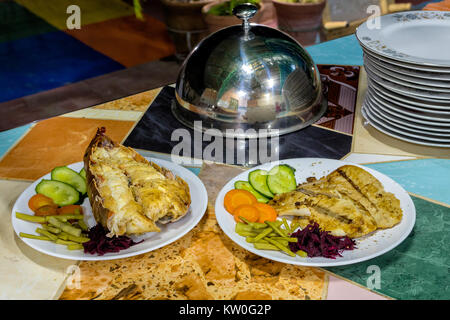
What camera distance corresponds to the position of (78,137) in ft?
5.80

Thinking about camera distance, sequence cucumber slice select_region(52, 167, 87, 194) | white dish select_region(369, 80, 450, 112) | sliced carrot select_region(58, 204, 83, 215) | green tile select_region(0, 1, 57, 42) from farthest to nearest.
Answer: green tile select_region(0, 1, 57, 42), white dish select_region(369, 80, 450, 112), cucumber slice select_region(52, 167, 87, 194), sliced carrot select_region(58, 204, 83, 215)

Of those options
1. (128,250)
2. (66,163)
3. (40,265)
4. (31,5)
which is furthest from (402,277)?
(31,5)

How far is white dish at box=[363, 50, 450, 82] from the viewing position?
1.48m

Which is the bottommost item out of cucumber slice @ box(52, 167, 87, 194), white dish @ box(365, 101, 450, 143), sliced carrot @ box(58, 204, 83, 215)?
sliced carrot @ box(58, 204, 83, 215)

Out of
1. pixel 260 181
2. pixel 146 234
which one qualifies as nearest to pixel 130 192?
pixel 146 234

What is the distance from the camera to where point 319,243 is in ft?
3.76

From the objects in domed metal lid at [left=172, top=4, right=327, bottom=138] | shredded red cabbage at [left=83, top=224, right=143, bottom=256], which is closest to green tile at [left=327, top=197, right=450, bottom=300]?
shredded red cabbage at [left=83, top=224, right=143, bottom=256]

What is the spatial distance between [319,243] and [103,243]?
0.49 meters

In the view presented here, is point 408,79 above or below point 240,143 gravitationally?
above

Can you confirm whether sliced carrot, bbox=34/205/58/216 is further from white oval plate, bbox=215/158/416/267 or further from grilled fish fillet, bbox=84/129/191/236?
white oval plate, bbox=215/158/416/267

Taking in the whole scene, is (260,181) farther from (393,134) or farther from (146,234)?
(393,134)

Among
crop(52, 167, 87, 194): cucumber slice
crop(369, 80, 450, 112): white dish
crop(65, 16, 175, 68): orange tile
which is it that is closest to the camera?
crop(52, 167, 87, 194): cucumber slice

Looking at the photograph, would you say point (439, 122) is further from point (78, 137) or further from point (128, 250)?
point (78, 137)

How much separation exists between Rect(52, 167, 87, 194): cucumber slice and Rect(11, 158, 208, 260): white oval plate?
0.04m
